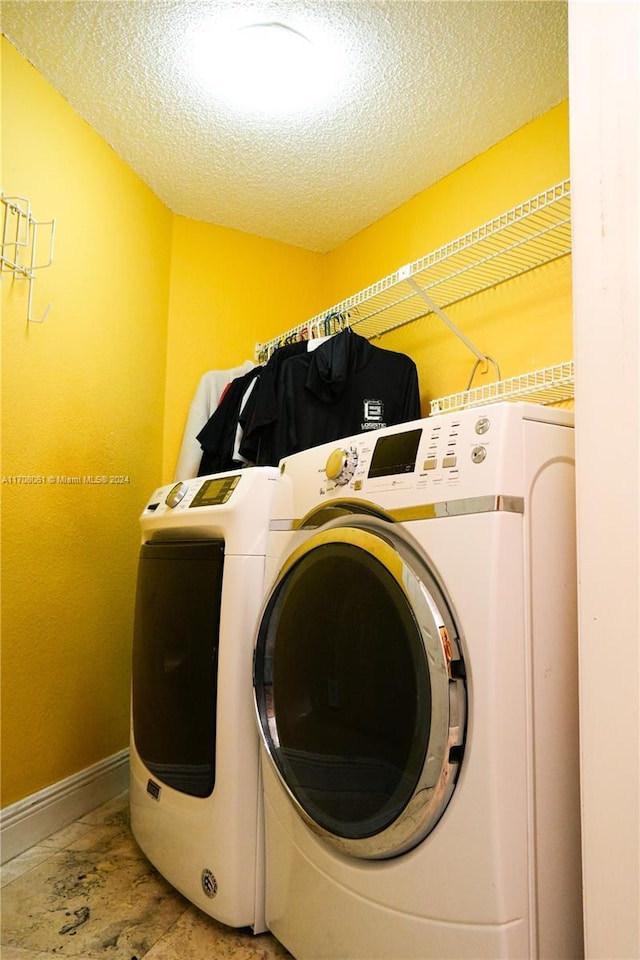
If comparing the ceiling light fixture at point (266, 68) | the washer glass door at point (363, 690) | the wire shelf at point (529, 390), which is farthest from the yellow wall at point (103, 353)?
the washer glass door at point (363, 690)

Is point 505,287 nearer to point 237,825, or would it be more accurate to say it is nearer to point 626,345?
point 626,345

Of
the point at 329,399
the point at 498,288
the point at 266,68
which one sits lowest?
the point at 329,399

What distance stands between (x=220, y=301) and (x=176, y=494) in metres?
1.26

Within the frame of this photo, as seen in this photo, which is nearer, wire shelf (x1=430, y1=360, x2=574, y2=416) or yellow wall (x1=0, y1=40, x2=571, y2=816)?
wire shelf (x1=430, y1=360, x2=574, y2=416)

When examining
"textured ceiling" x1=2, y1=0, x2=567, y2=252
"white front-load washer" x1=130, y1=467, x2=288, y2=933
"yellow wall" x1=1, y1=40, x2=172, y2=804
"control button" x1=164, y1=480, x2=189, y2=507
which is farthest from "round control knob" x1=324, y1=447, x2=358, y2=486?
"textured ceiling" x1=2, y1=0, x2=567, y2=252

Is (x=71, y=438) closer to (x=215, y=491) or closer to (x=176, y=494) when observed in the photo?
(x=176, y=494)

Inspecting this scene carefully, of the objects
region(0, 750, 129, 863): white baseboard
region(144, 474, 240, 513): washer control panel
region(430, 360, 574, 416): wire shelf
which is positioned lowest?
region(0, 750, 129, 863): white baseboard

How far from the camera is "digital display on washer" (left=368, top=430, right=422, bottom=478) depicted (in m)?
1.10

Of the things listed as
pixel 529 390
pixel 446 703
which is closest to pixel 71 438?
pixel 529 390

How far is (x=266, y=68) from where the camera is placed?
1.82m

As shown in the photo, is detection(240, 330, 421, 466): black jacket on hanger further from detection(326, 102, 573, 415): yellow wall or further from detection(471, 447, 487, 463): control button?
detection(471, 447, 487, 463): control button

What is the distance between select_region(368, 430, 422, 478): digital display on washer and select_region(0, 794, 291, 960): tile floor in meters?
0.99

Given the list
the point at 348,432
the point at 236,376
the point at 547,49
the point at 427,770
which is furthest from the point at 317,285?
the point at 427,770

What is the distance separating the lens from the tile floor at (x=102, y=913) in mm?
1276
